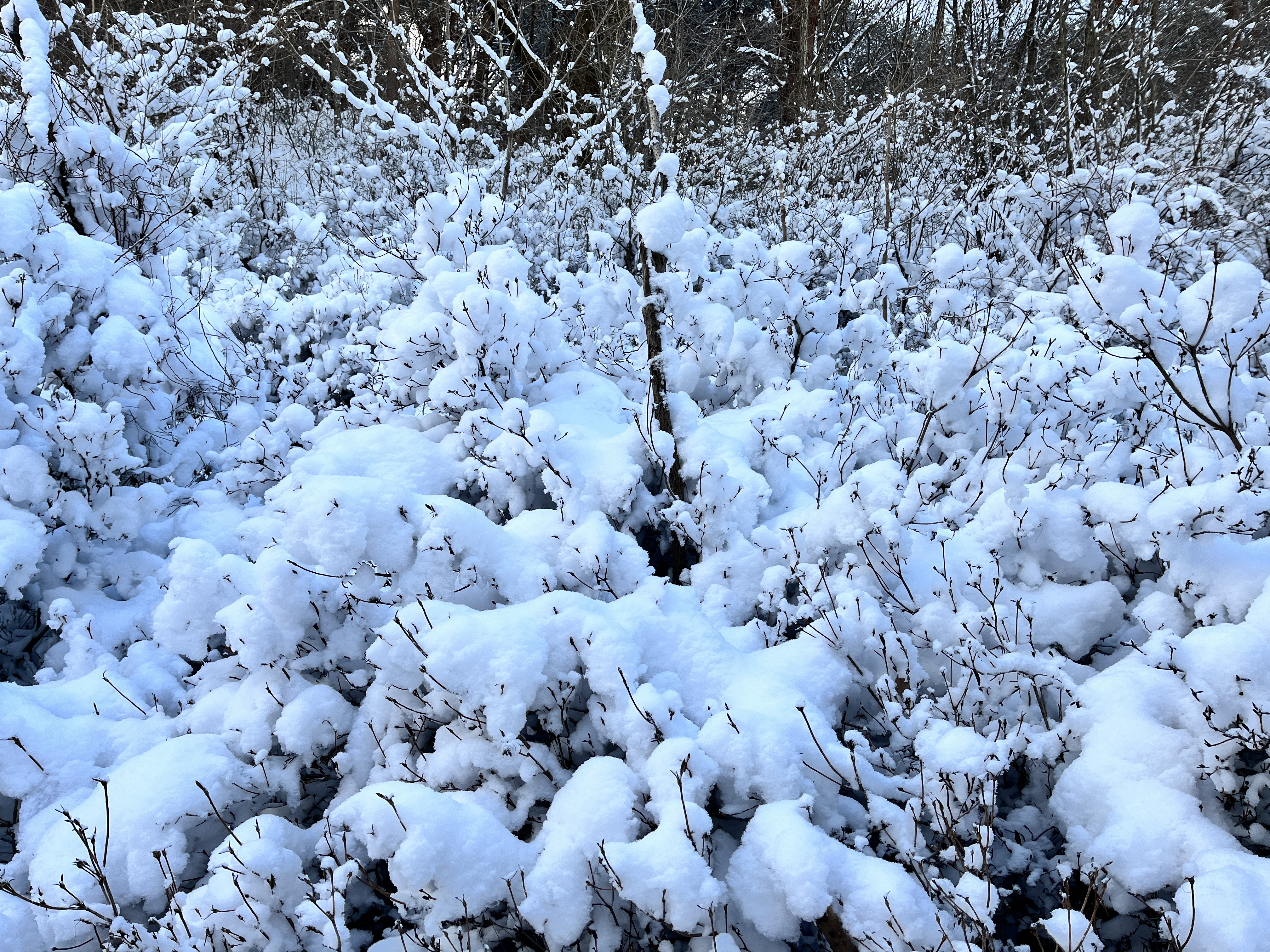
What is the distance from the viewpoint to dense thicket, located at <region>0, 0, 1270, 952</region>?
6.15 ft

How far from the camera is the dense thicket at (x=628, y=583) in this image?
1.88 meters

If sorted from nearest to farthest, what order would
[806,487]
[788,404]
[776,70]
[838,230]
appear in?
[806,487] → [788,404] → [838,230] → [776,70]

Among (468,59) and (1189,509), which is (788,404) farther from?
(468,59)

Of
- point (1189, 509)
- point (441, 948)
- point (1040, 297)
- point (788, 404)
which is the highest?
point (1040, 297)

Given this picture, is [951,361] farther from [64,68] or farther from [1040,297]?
[64,68]

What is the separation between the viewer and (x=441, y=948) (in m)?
1.93

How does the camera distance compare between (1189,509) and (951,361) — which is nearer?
(1189,509)

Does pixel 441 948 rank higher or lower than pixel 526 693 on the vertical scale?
lower

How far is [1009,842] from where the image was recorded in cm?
211

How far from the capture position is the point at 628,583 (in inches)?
112

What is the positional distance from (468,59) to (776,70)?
4992mm

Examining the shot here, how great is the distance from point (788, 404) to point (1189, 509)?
1.84 m

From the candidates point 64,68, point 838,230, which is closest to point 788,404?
point 838,230

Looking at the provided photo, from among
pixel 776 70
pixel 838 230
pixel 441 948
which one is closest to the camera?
pixel 441 948
